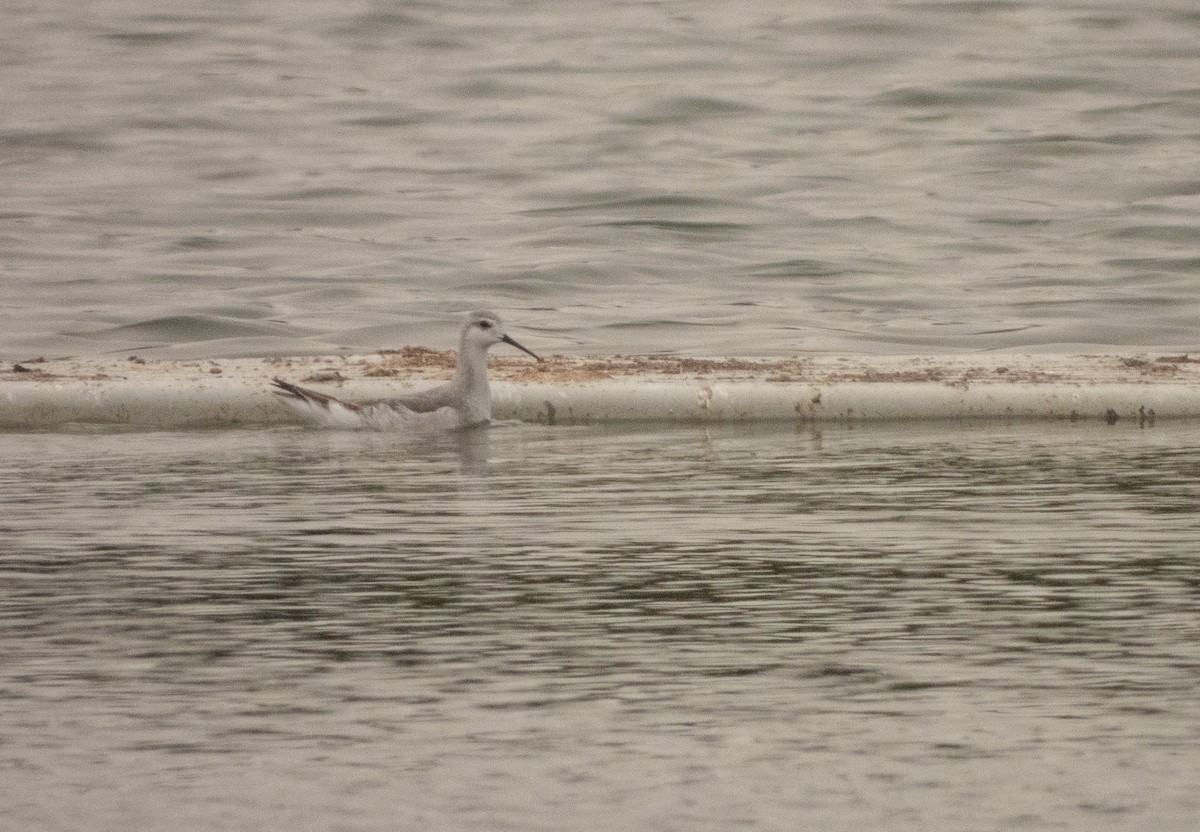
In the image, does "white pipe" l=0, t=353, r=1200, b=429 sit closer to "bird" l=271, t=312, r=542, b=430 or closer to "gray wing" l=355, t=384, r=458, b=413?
"bird" l=271, t=312, r=542, b=430

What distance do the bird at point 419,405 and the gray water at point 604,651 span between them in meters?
2.53

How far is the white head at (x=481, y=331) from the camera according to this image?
1271 cm

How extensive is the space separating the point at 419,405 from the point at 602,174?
12392 mm

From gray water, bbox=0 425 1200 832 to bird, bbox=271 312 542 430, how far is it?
2.53 meters

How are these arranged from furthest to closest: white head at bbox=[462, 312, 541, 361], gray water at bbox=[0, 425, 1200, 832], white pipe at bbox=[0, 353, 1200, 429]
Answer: white head at bbox=[462, 312, 541, 361] < white pipe at bbox=[0, 353, 1200, 429] < gray water at bbox=[0, 425, 1200, 832]

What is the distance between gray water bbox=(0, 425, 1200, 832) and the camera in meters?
4.39

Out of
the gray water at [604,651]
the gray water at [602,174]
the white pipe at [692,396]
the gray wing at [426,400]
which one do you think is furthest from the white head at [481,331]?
the gray water at [604,651]

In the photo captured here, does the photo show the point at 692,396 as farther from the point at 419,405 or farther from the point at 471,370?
the point at 419,405

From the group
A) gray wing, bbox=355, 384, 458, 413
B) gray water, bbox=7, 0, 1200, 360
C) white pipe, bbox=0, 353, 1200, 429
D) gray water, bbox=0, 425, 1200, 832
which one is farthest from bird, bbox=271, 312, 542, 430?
gray water, bbox=7, 0, 1200, 360

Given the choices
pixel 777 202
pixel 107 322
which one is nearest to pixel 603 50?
pixel 777 202

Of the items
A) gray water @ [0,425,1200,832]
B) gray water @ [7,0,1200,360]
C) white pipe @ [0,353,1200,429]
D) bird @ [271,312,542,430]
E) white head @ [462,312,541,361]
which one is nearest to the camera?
gray water @ [0,425,1200,832]

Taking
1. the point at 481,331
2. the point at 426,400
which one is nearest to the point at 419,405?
the point at 426,400

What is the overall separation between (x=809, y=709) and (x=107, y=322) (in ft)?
42.8

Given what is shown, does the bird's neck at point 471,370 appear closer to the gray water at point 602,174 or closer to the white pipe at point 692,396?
the white pipe at point 692,396
